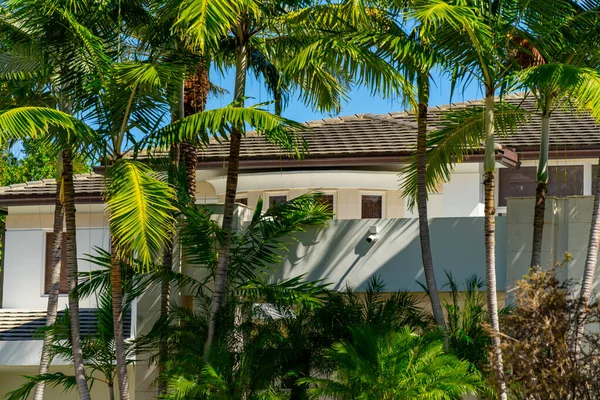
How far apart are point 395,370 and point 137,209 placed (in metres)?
4.40

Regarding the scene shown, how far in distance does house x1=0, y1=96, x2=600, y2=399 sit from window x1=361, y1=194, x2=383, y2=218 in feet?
0.08

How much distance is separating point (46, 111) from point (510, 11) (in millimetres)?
7271

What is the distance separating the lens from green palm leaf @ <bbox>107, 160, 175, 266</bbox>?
1495 cm

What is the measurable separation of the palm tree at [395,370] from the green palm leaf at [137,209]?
10.3 ft

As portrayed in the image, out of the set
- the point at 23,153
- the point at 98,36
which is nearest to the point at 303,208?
the point at 98,36

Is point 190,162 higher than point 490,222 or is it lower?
higher

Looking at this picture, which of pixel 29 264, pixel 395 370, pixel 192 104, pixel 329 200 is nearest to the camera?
pixel 395 370

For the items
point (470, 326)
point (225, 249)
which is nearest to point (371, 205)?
A: point (225, 249)

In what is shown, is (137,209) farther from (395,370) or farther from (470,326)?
(470,326)

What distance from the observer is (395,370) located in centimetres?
1509

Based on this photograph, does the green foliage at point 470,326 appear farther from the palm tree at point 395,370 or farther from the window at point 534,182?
the window at point 534,182

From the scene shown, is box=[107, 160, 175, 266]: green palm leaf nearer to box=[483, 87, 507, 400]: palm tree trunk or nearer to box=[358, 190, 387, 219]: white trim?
box=[483, 87, 507, 400]: palm tree trunk

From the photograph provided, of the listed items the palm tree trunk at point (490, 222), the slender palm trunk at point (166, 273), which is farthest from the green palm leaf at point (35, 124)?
the palm tree trunk at point (490, 222)

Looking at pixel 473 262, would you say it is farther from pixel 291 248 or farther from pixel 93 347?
pixel 93 347
